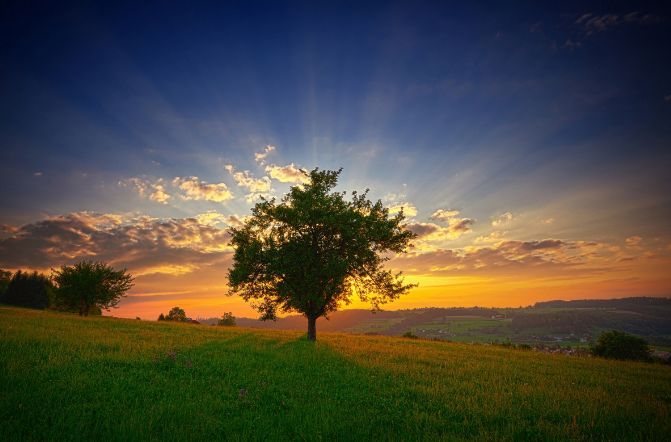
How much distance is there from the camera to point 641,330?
170 m

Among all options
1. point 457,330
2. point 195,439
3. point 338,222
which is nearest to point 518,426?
point 195,439

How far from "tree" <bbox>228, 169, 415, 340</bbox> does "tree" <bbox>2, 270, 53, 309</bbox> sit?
10832 cm

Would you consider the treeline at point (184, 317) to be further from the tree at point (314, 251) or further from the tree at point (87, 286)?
the tree at point (314, 251)

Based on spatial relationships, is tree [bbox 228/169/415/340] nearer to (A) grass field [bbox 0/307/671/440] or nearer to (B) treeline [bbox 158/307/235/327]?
(A) grass field [bbox 0/307/671/440]

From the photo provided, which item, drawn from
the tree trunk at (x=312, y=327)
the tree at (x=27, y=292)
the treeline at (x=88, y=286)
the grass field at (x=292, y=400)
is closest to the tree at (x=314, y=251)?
the tree trunk at (x=312, y=327)

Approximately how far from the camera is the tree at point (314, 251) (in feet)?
83.1

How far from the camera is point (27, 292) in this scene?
3957 inches

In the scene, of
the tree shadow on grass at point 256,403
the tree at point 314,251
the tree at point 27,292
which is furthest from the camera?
the tree at point 27,292

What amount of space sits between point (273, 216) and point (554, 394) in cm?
2107

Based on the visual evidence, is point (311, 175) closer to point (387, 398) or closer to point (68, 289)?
point (387, 398)

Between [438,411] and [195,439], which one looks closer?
[195,439]

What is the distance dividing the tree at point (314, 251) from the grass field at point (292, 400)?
9.72m

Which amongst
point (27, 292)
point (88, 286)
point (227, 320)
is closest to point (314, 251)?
point (88, 286)

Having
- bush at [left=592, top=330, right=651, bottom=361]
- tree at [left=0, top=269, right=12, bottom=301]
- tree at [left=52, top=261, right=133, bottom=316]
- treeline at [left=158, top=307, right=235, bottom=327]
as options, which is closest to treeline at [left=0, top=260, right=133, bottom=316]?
tree at [left=52, top=261, right=133, bottom=316]
